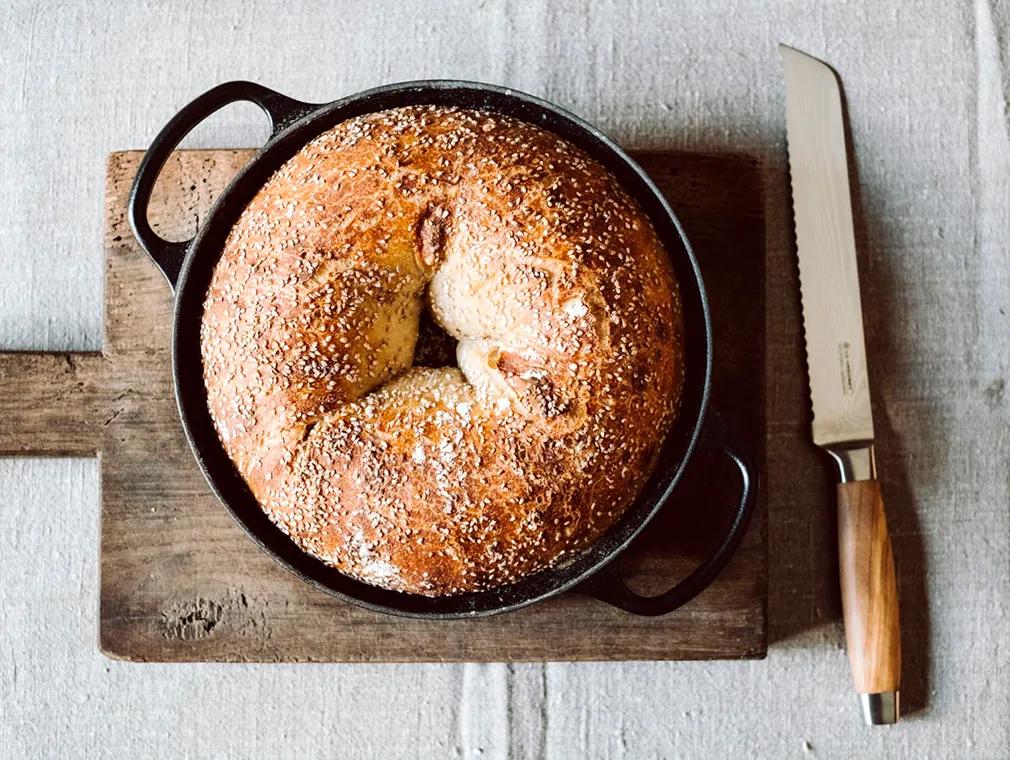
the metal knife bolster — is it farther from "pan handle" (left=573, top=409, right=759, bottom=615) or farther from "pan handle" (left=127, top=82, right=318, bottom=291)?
"pan handle" (left=127, top=82, right=318, bottom=291)

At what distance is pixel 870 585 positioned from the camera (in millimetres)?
1206

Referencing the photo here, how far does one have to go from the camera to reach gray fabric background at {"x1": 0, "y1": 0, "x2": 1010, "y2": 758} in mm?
1288

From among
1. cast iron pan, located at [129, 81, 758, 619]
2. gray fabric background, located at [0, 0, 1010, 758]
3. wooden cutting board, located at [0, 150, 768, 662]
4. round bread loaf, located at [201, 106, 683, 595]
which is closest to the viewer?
round bread loaf, located at [201, 106, 683, 595]

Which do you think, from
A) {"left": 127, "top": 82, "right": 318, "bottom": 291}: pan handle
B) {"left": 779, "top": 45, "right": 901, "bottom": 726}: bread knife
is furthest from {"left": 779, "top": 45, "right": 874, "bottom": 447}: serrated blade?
A: {"left": 127, "top": 82, "right": 318, "bottom": 291}: pan handle

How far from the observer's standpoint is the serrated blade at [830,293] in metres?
1.21

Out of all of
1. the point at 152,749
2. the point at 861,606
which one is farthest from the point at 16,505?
the point at 861,606

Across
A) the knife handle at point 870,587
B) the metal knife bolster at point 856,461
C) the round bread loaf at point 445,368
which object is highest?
the round bread loaf at point 445,368

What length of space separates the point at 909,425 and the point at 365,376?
2.68ft

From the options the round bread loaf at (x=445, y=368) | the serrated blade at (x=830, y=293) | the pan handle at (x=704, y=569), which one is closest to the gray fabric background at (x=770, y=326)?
the serrated blade at (x=830, y=293)

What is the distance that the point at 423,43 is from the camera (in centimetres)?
132

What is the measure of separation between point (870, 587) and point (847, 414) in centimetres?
24

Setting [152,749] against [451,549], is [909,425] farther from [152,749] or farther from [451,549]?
[152,749]

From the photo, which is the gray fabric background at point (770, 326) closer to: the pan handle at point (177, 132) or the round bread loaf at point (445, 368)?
the pan handle at point (177, 132)

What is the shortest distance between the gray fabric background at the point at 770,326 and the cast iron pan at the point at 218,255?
25 cm
